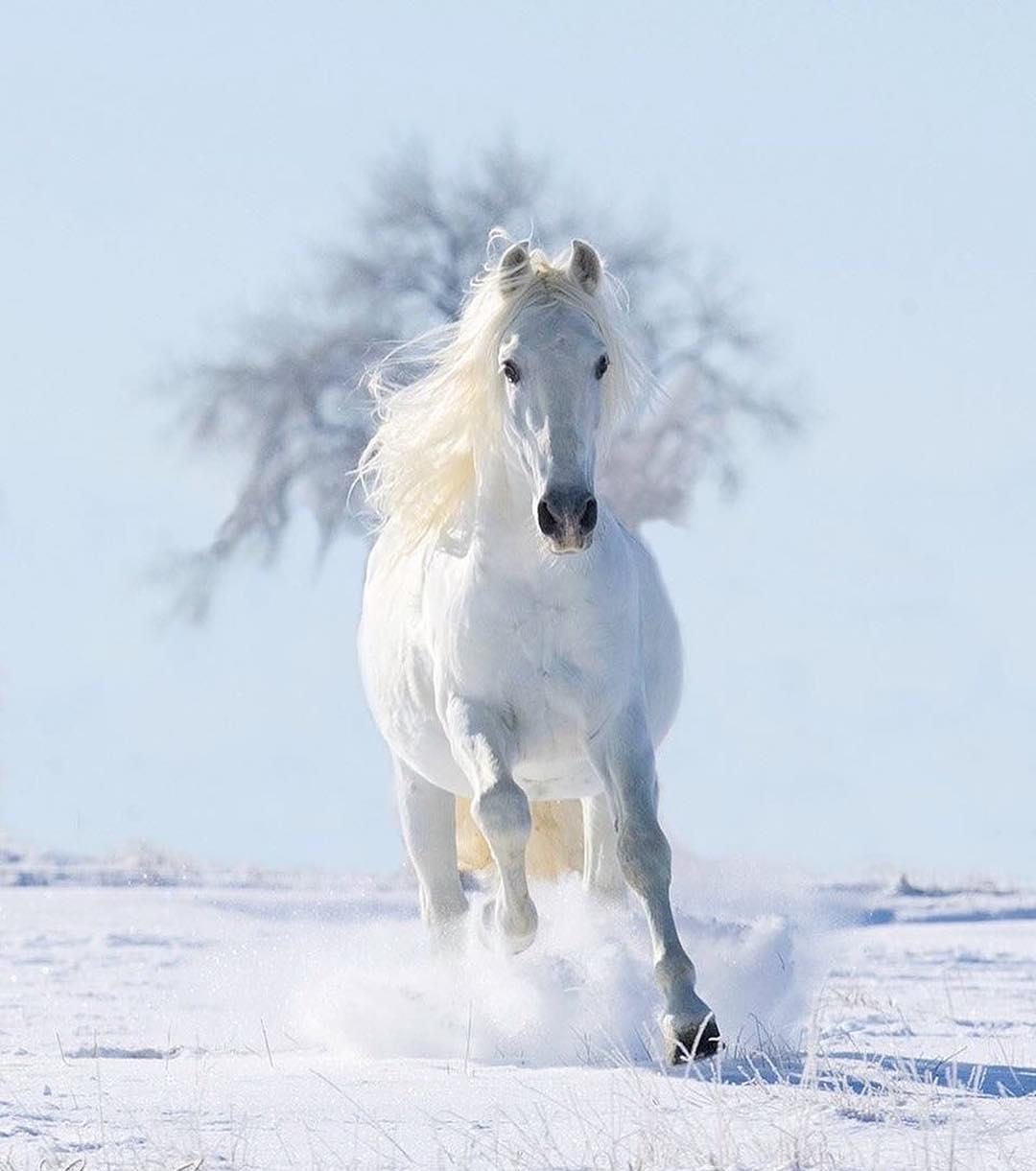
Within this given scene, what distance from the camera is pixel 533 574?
6688 millimetres

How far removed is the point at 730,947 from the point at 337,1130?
284cm

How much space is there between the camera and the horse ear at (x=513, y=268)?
21.8 feet

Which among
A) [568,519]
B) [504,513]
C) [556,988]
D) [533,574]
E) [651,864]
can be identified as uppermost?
[504,513]

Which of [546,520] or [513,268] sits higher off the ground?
[513,268]

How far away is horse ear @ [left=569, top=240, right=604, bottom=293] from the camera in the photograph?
6.71m

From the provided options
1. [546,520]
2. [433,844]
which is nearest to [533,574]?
[546,520]

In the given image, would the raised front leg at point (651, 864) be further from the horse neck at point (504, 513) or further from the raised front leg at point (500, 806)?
the horse neck at point (504, 513)

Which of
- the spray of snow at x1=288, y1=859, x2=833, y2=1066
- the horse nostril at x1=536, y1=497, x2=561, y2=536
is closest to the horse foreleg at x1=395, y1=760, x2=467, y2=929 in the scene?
the spray of snow at x1=288, y1=859, x2=833, y2=1066

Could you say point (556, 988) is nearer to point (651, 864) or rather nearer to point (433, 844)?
point (651, 864)

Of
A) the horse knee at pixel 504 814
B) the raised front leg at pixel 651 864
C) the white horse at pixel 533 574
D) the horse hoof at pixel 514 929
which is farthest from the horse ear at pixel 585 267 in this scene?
the horse hoof at pixel 514 929

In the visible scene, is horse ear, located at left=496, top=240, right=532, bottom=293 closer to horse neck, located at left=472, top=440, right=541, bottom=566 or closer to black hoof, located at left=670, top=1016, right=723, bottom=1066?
horse neck, located at left=472, top=440, right=541, bottom=566

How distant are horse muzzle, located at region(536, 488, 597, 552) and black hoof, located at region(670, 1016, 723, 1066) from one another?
1.30 metres

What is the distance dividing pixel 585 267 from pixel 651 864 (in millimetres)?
1761

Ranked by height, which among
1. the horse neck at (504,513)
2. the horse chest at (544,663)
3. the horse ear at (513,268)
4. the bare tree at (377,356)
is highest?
the bare tree at (377,356)
